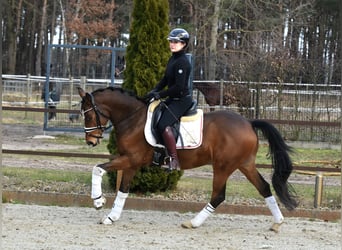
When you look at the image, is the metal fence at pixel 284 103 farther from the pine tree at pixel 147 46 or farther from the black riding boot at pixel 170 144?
the black riding boot at pixel 170 144

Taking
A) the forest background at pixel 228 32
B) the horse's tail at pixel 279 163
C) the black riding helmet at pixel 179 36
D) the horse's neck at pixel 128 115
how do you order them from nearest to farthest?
the black riding helmet at pixel 179 36
the horse's neck at pixel 128 115
the horse's tail at pixel 279 163
the forest background at pixel 228 32

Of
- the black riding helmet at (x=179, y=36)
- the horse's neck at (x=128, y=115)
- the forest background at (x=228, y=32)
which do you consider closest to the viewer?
the black riding helmet at (x=179, y=36)

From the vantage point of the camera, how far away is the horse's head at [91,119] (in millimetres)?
8133

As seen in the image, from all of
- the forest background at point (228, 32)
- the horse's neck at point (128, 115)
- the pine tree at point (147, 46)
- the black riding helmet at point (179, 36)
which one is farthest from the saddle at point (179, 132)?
the forest background at point (228, 32)

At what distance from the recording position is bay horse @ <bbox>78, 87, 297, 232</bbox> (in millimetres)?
8141

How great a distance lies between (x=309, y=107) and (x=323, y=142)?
117cm

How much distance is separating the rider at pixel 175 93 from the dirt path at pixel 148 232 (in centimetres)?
102

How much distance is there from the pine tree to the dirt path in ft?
7.08

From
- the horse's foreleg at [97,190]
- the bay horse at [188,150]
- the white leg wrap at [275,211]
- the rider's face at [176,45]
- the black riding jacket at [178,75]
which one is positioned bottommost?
the white leg wrap at [275,211]

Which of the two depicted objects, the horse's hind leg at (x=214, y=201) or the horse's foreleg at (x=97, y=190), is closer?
the horse's foreleg at (x=97, y=190)

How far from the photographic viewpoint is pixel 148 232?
773 cm

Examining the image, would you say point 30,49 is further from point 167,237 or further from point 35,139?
point 167,237

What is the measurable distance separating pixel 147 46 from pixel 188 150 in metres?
2.60

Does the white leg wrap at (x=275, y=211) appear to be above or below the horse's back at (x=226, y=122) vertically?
below
